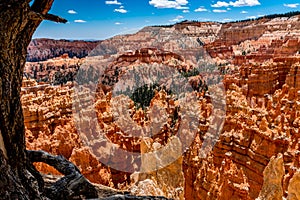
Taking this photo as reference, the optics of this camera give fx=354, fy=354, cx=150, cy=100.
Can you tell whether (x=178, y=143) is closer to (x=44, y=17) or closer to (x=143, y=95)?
(x=44, y=17)

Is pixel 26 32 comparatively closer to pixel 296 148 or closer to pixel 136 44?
pixel 296 148

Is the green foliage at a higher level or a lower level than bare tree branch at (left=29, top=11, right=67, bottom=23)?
lower

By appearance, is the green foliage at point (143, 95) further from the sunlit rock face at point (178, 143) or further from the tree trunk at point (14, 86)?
the tree trunk at point (14, 86)

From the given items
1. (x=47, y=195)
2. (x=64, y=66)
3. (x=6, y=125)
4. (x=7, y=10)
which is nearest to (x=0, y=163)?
(x=6, y=125)

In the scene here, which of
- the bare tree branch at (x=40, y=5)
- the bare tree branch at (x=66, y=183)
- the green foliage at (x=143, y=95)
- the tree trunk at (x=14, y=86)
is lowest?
the green foliage at (x=143, y=95)

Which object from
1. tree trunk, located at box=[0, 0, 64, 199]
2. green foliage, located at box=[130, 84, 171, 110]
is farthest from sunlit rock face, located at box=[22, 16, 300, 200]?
green foliage, located at box=[130, 84, 171, 110]

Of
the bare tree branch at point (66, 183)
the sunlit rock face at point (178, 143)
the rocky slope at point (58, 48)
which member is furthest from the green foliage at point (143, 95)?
the rocky slope at point (58, 48)

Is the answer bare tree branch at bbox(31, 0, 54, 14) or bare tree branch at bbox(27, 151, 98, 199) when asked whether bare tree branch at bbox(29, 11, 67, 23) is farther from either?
bare tree branch at bbox(27, 151, 98, 199)

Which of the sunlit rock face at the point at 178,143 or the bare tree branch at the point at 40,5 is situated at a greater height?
the bare tree branch at the point at 40,5

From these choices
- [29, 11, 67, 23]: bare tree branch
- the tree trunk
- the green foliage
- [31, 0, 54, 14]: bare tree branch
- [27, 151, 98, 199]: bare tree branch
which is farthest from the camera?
the green foliage

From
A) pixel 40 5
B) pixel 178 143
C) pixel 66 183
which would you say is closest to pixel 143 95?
pixel 178 143
